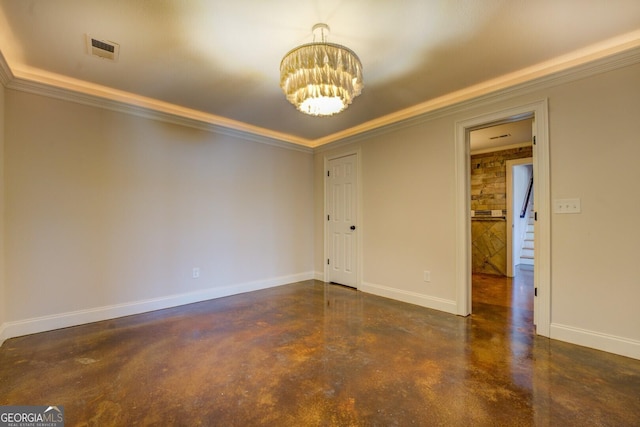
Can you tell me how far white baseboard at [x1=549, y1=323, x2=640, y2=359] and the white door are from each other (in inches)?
94.5

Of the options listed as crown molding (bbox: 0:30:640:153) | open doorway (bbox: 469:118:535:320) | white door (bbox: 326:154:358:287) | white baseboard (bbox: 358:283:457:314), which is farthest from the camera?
open doorway (bbox: 469:118:535:320)

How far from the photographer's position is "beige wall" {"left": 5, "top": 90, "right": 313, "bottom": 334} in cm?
258

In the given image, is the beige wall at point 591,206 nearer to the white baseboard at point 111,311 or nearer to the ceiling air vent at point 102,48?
the white baseboard at point 111,311

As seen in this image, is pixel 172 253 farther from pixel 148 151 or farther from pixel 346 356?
pixel 346 356

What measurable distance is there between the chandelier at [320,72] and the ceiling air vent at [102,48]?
4.71 feet

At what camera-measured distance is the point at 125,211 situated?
10.1 feet

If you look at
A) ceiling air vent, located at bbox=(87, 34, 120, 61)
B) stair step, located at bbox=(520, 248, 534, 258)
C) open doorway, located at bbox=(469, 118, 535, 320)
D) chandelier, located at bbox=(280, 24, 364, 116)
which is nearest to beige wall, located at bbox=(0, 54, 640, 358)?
ceiling air vent, located at bbox=(87, 34, 120, 61)

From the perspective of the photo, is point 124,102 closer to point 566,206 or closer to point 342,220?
point 342,220

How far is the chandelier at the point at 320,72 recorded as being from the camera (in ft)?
5.86

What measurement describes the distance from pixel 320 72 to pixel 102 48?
1.85 metres

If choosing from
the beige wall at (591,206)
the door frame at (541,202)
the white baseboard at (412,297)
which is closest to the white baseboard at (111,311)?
the white baseboard at (412,297)

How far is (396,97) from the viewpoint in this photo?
3117 millimetres

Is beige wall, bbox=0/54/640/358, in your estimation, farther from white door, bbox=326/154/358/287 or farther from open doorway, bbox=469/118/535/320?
open doorway, bbox=469/118/535/320

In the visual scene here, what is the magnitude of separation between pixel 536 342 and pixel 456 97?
2.54 metres
